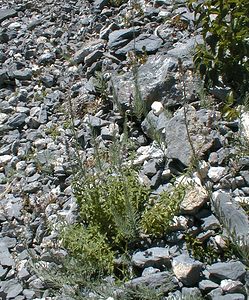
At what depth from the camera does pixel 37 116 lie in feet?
22.2

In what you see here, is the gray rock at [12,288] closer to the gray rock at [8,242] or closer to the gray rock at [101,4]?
the gray rock at [8,242]

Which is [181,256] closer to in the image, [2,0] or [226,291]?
[226,291]

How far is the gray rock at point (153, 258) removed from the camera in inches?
176

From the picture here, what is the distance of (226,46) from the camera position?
17.7 ft

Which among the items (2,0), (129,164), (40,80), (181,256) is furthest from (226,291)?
(2,0)

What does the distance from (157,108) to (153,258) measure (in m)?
1.69

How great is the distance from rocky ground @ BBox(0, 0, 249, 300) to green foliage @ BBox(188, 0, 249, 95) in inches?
7.1

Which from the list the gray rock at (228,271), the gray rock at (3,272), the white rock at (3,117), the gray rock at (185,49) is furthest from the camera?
the white rock at (3,117)

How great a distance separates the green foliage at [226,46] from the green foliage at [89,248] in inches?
66.2

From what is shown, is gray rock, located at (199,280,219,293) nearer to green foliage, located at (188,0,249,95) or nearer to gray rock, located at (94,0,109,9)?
green foliage, located at (188,0,249,95)

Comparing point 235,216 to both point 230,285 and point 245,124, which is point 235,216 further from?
point 245,124

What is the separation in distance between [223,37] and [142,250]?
1859 millimetres

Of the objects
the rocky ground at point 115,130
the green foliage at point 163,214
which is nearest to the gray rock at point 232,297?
the rocky ground at point 115,130

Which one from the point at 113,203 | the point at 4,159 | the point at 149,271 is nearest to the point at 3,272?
the point at 113,203
